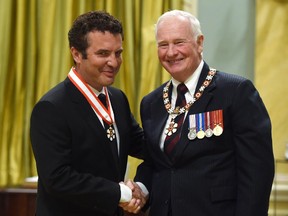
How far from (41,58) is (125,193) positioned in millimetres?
1780

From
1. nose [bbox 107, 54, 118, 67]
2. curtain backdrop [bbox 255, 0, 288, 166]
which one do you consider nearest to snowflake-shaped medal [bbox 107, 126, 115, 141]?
nose [bbox 107, 54, 118, 67]

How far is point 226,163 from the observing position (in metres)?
2.31

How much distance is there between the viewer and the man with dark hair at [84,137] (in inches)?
90.7

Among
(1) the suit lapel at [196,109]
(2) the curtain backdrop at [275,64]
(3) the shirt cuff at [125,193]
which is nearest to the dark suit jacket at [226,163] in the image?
(1) the suit lapel at [196,109]

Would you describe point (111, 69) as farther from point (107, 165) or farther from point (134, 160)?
point (134, 160)

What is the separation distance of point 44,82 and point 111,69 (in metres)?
1.53

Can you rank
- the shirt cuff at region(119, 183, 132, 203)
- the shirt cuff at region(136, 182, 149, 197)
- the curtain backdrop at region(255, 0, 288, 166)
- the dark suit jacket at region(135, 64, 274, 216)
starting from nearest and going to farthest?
1. the dark suit jacket at region(135, 64, 274, 216)
2. the shirt cuff at region(119, 183, 132, 203)
3. the shirt cuff at region(136, 182, 149, 197)
4. the curtain backdrop at region(255, 0, 288, 166)

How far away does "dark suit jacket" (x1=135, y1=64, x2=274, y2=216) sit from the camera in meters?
2.25

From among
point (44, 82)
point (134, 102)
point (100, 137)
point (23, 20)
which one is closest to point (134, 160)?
point (134, 102)

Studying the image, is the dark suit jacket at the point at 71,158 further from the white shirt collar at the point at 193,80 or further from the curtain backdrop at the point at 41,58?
the curtain backdrop at the point at 41,58

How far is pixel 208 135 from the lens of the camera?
7.61ft

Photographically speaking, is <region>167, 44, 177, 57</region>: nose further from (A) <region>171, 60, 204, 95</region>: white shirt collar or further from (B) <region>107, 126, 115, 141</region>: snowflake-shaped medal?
(B) <region>107, 126, 115, 141</region>: snowflake-shaped medal

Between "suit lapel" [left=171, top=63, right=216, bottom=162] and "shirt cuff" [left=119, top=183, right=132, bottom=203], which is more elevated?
"suit lapel" [left=171, top=63, right=216, bottom=162]

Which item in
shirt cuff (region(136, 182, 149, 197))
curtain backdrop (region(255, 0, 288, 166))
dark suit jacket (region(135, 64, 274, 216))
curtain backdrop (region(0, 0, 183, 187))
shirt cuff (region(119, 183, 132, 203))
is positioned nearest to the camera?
dark suit jacket (region(135, 64, 274, 216))
